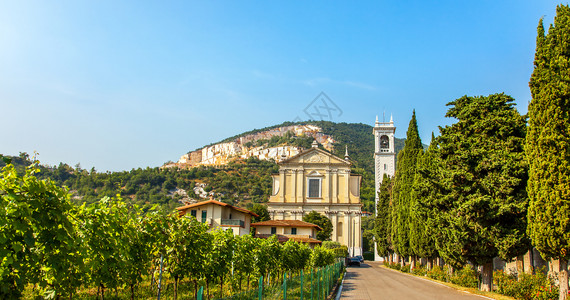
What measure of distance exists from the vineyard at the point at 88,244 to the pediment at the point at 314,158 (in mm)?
60548

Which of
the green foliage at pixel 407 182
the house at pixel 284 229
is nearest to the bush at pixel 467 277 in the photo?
the green foliage at pixel 407 182

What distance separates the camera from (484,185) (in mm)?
18922

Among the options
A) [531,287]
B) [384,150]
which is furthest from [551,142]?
[384,150]

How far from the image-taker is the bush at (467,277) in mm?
21561

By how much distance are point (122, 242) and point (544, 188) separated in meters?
13.4

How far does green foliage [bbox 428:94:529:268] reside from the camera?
59.3 feet

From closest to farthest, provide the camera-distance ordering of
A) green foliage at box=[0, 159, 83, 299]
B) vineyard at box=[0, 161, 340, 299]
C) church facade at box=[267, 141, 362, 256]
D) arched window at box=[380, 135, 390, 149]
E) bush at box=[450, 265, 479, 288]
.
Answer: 1. green foliage at box=[0, 159, 83, 299]
2. vineyard at box=[0, 161, 340, 299]
3. bush at box=[450, 265, 479, 288]
4. church facade at box=[267, 141, 362, 256]
5. arched window at box=[380, 135, 390, 149]

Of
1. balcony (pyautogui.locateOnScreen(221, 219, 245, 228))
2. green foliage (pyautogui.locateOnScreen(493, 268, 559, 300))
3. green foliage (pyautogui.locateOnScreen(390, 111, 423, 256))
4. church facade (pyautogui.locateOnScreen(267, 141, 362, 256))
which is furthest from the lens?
church facade (pyautogui.locateOnScreen(267, 141, 362, 256))

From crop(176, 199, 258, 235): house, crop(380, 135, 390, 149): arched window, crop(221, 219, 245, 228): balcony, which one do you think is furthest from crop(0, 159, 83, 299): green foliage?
crop(380, 135, 390, 149): arched window

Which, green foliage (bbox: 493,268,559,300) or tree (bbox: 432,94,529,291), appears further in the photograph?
tree (bbox: 432,94,529,291)

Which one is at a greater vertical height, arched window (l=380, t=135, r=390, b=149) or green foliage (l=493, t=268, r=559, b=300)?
arched window (l=380, t=135, r=390, b=149)

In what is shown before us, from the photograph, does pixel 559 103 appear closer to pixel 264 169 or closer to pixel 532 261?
pixel 532 261

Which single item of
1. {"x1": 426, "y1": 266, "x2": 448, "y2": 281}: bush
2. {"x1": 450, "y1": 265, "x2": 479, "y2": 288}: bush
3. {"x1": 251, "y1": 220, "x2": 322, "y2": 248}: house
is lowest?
{"x1": 426, "y1": 266, "x2": 448, "y2": 281}: bush

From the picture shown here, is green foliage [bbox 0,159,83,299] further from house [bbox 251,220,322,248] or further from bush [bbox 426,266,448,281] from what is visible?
house [bbox 251,220,322,248]
